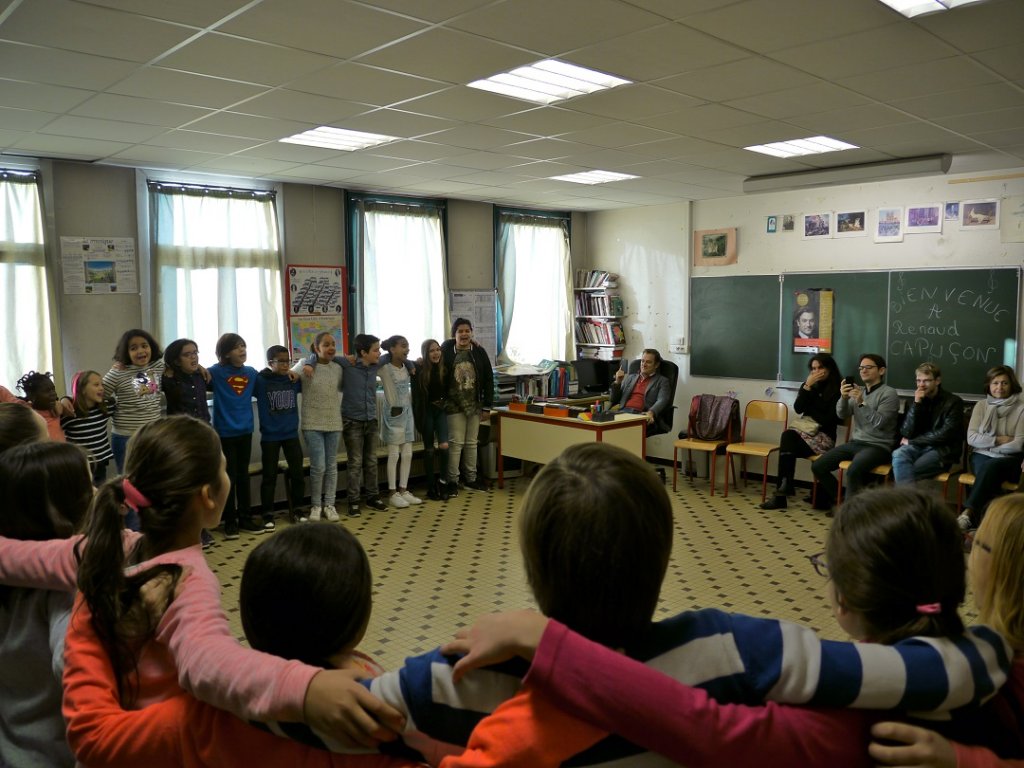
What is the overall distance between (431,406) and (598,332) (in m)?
2.48

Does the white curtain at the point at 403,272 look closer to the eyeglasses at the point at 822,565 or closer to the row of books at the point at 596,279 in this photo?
the row of books at the point at 596,279

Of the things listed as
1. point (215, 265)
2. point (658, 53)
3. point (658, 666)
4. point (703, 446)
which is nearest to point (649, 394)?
point (703, 446)

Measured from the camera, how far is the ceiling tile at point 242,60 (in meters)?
3.03

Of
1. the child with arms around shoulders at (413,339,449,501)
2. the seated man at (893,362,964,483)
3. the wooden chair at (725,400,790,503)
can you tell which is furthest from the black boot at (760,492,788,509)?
the child with arms around shoulders at (413,339,449,501)

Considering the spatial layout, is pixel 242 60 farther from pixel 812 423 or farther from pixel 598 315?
pixel 598 315

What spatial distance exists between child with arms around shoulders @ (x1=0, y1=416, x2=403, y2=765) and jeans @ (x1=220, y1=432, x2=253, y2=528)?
Answer: 166 inches

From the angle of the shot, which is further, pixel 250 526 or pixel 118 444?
pixel 250 526

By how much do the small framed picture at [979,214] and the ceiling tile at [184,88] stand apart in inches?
206

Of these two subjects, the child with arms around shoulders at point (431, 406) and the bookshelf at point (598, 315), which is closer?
the child with arms around shoulders at point (431, 406)

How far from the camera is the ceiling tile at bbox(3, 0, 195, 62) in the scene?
2.67 meters

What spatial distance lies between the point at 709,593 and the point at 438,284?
411 centimetres

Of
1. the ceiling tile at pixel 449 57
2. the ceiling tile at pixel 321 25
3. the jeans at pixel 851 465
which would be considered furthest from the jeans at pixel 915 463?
the ceiling tile at pixel 321 25

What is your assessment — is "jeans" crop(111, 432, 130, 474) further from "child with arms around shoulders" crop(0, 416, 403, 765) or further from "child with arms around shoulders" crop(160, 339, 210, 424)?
"child with arms around shoulders" crop(0, 416, 403, 765)

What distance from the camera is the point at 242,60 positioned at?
3.21 m
